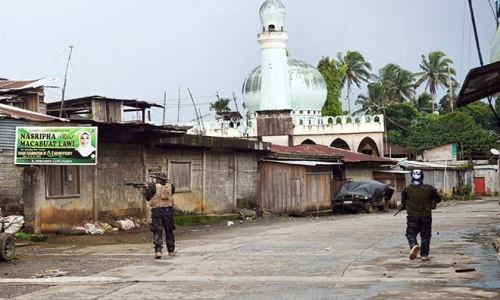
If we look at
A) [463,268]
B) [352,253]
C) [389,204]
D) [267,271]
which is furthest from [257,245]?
[389,204]

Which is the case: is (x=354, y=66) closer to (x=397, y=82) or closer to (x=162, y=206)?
(x=397, y=82)

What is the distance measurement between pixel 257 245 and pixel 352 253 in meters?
3.04

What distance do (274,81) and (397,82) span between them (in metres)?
37.2

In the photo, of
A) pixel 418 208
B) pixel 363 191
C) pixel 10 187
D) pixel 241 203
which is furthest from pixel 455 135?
pixel 418 208

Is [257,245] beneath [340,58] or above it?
beneath

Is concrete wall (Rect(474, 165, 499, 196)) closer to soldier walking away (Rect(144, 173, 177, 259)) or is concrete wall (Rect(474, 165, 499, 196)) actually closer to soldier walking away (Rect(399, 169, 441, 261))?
soldier walking away (Rect(399, 169, 441, 261))

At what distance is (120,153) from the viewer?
24.3 m

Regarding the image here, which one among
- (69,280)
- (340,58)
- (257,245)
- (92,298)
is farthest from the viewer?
(340,58)

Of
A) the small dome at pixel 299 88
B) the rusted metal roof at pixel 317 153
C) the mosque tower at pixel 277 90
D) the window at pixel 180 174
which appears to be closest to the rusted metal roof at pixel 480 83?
the window at pixel 180 174

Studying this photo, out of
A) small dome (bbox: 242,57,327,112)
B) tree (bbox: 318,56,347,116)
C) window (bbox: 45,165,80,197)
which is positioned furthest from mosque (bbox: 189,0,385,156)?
window (bbox: 45,165,80,197)

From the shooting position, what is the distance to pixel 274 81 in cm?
5559

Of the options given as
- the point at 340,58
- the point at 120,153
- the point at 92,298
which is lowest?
the point at 92,298

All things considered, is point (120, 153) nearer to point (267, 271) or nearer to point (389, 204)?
point (267, 271)

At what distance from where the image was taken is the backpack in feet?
51.5
